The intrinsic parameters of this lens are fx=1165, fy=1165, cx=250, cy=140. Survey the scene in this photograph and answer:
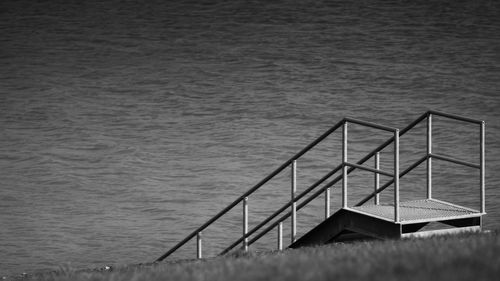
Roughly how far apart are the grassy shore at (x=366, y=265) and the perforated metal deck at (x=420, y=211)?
0.61m

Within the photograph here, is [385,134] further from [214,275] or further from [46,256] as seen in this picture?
[214,275]

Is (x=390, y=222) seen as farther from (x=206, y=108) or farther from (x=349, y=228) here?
(x=206, y=108)

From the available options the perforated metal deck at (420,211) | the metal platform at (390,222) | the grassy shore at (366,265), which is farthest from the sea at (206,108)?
the grassy shore at (366,265)

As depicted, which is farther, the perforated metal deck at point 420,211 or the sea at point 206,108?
the sea at point 206,108

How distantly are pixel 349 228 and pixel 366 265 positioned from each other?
10.9 ft

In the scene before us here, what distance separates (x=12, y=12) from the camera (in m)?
60.8

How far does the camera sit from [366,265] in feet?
25.7

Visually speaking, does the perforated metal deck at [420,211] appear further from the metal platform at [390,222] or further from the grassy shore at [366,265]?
the grassy shore at [366,265]

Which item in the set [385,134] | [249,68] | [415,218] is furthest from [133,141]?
[415,218]

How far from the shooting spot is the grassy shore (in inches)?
292

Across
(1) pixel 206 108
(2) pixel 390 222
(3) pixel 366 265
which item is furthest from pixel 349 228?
(1) pixel 206 108

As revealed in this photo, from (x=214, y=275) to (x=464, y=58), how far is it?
Result: 4364cm

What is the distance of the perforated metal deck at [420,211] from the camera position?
1075 centimetres

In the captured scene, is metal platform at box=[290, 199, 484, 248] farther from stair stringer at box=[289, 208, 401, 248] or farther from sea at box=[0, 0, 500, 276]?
sea at box=[0, 0, 500, 276]
